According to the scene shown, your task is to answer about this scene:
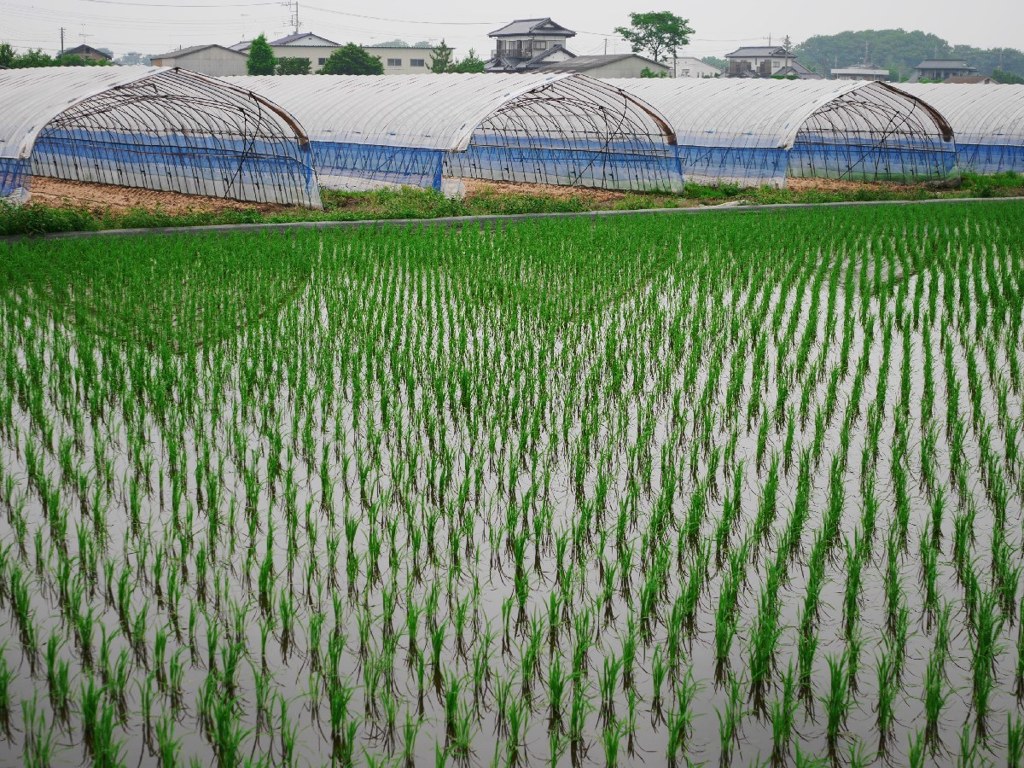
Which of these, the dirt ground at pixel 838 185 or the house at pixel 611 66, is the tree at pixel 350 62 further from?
the dirt ground at pixel 838 185

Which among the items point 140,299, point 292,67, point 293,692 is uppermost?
point 292,67

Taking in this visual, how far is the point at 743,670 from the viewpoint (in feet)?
12.3

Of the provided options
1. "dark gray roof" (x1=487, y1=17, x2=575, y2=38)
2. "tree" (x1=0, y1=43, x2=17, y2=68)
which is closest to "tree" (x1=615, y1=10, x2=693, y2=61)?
"dark gray roof" (x1=487, y1=17, x2=575, y2=38)

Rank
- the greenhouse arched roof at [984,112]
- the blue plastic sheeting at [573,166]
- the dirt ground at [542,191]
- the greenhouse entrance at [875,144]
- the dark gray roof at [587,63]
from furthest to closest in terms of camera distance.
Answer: the dark gray roof at [587,63] → the greenhouse arched roof at [984,112] → the greenhouse entrance at [875,144] → the blue plastic sheeting at [573,166] → the dirt ground at [542,191]

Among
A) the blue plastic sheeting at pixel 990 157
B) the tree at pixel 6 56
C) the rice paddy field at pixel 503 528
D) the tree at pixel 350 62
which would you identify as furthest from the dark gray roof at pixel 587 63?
the rice paddy field at pixel 503 528

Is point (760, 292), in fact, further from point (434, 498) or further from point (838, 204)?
point (838, 204)

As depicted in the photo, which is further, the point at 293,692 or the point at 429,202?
the point at 429,202

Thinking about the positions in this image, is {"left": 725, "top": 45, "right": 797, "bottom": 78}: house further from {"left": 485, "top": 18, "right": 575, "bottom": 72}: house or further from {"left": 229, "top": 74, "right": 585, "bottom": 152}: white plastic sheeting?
{"left": 229, "top": 74, "right": 585, "bottom": 152}: white plastic sheeting

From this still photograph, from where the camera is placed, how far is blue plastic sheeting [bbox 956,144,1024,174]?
25172 mm

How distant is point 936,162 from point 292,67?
31.8 metres

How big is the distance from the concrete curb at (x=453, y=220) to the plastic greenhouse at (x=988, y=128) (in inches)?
209

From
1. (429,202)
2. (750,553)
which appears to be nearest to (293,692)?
(750,553)

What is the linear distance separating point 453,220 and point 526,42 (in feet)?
170

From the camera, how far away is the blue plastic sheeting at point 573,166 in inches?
885
